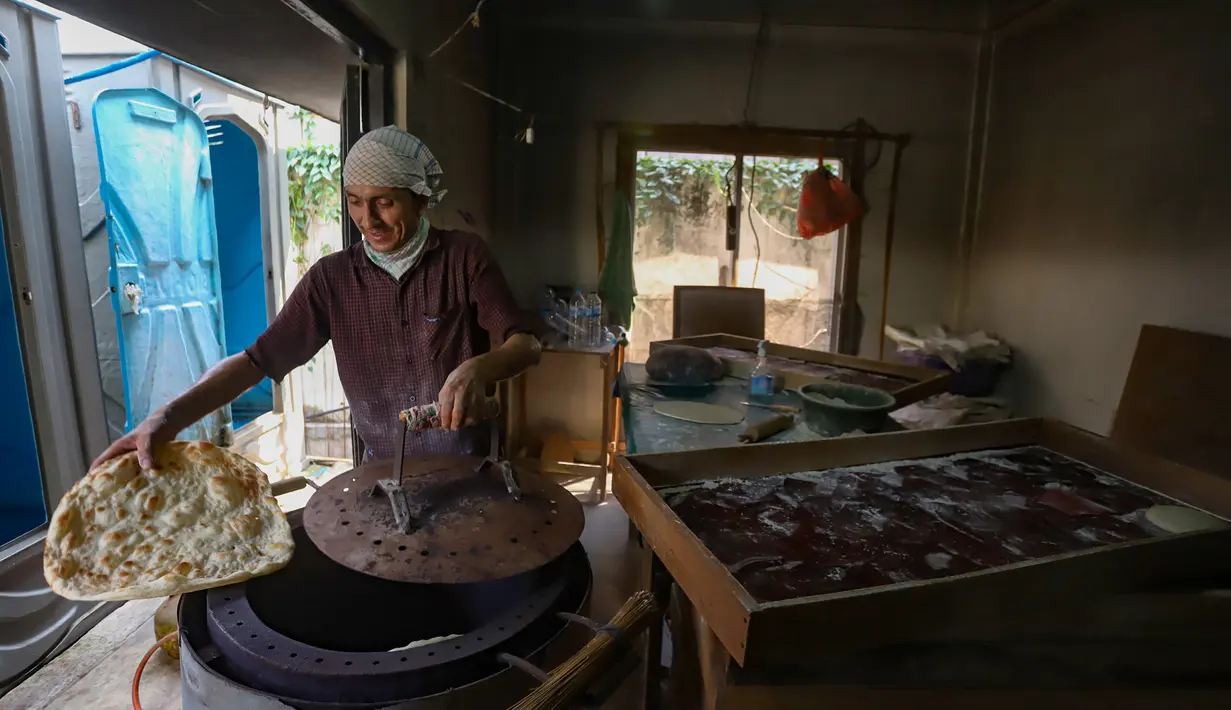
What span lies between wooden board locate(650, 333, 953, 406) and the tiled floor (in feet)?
3.19

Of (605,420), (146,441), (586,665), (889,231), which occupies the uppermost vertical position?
(889,231)

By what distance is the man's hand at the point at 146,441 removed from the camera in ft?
4.07

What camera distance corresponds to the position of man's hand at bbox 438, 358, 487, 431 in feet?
4.13

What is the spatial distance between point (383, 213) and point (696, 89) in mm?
3004

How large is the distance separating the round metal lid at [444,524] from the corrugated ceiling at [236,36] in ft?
4.50

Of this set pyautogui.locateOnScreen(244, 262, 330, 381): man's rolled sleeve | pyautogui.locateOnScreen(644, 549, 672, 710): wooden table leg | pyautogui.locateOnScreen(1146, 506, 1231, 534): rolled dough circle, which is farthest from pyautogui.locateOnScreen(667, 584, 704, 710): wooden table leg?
pyautogui.locateOnScreen(244, 262, 330, 381): man's rolled sleeve

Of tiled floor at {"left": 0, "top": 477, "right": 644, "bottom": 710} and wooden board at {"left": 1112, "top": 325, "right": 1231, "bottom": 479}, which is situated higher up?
wooden board at {"left": 1112, "top": 325, "right": 1231, "bottom": 479}

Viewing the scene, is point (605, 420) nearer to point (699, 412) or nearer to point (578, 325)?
point (578, 325)

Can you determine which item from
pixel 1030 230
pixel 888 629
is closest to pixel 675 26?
pixel 1030 230

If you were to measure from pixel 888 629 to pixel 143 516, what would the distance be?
1325mm

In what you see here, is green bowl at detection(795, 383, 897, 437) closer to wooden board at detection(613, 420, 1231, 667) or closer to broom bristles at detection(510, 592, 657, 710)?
wooden board at detection(613, 420, 1231, 667)

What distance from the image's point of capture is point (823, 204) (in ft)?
12.3

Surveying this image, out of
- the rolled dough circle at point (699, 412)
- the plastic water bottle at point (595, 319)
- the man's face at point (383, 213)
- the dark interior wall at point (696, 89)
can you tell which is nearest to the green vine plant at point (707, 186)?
the dark interior wall at point (696, 89)

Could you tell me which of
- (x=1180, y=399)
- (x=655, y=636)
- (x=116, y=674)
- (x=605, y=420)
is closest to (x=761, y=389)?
(x=655, y=636)
